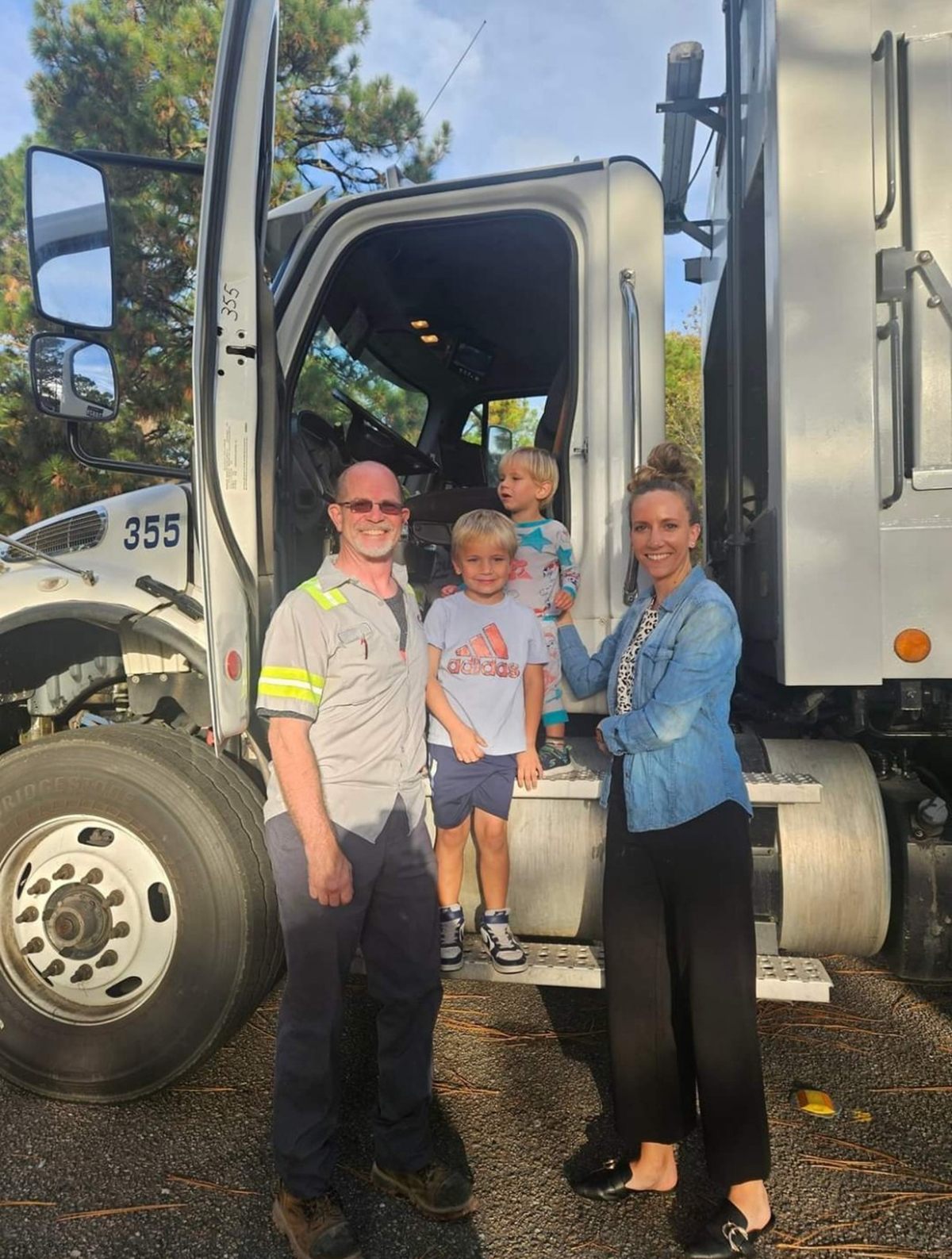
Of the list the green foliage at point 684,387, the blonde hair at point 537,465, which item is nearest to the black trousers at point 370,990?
the blonde hair at point 537,465

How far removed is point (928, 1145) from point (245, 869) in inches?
80.4

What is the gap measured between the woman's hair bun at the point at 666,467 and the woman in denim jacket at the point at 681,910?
31 centimetres

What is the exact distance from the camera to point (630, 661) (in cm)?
248

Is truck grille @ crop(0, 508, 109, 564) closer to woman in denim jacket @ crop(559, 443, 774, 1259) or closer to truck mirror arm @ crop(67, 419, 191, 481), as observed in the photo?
truck mirror arm @ crop(67, 419, 191, 481)

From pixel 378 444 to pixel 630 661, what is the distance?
1.84 metres

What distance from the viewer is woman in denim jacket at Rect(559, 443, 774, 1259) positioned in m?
2.16

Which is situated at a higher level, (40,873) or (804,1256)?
(40,873)

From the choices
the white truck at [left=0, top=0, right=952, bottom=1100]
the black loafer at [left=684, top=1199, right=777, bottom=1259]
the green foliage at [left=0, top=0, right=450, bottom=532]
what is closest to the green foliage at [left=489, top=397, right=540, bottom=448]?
the white truck at [left=0, top=0, right=952, bottom=1100]

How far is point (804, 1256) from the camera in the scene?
6.93 feet

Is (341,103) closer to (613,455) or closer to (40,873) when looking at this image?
(613,455)

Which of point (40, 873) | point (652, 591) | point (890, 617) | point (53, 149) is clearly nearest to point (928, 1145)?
point (890, 617)

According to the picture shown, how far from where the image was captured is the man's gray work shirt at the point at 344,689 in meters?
2.14

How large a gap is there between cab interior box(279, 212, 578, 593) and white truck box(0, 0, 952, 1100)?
4 cm

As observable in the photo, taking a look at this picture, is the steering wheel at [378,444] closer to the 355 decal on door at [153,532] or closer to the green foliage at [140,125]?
the 355 decal on door at [153,532]
